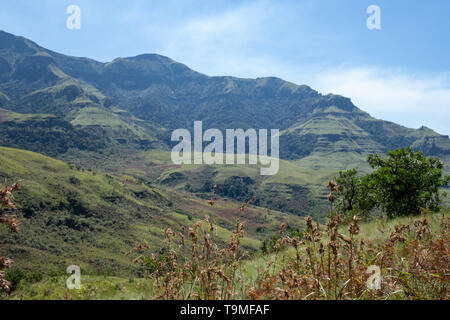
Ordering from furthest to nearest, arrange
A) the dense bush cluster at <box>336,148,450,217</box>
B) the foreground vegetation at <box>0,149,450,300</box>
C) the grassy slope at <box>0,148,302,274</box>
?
the grassy slope at <box>0,148,302,274</box> < the dense bush cluster at <box>336,148,450,217</box> < the foreground vegetation at <box>0,149,450,300</box>

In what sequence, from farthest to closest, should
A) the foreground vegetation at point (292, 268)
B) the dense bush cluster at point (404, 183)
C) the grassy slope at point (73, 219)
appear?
the grassy slope at point (73, 219)
the dense bush cluster at point (404, 183)
the foreground vegetation at point (292, 268)

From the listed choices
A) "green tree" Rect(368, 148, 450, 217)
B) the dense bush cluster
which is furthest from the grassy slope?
"green tree" Rect(368, 148, 450, 217)

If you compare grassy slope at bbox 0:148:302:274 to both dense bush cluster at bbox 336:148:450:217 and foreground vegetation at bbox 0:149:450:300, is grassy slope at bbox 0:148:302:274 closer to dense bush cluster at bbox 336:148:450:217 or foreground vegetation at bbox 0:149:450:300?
dense bush cluster at bbox 336:148:450:217

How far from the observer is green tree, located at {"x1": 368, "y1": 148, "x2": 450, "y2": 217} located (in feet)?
92.9

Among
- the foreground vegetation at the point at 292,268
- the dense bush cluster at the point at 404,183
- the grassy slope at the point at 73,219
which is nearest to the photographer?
the foreground vegetation at the point at 292,268

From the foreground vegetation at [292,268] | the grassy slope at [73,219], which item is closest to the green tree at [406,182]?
the foreground vegetation at [292,268]

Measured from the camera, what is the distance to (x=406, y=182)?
29.6 metres

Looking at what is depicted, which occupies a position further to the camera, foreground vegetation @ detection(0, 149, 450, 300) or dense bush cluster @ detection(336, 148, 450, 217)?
dense bush cluster @ detection(336, 148, 450, 217)

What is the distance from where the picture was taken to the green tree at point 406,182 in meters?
28.3

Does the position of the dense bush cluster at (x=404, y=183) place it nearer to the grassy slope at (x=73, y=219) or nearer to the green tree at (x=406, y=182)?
the green tree at (x=406, y=182)

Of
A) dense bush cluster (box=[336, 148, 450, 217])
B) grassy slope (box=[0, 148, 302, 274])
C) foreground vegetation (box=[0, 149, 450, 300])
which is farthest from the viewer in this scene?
grassy slope (box=[0, 148, 302, 274])
